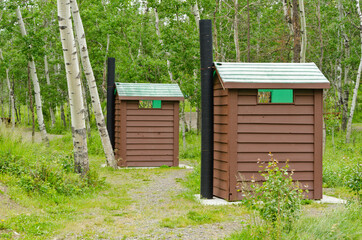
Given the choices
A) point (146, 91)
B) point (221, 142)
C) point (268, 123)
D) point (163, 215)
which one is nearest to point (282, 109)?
point (268, 123)

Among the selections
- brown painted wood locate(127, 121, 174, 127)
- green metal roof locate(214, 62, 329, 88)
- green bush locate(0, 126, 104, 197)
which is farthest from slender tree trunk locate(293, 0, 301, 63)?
green bush locate(0, 126, 104, 197)

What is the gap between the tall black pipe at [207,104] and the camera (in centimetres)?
926

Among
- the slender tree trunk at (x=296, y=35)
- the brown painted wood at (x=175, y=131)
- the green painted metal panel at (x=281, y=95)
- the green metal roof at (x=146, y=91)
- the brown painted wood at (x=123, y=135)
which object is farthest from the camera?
the slender tree trunk at (x=296, y=35)

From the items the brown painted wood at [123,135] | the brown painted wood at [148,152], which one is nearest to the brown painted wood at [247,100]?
the brown painted wood at [123,135]

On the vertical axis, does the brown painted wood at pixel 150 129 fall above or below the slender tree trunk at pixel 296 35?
below

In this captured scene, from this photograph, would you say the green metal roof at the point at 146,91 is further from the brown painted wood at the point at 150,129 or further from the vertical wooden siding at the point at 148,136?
the brown painted wood at the point at 150,129

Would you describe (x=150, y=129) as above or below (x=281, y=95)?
below

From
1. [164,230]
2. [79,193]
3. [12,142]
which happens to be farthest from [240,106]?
[12,142]

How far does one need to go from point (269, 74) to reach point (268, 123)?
933mm

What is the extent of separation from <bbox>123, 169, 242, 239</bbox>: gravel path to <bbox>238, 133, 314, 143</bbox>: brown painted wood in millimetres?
1756

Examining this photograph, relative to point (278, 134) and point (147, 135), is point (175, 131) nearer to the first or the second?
point (147, 135)

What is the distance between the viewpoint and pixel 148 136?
15742 millimetres

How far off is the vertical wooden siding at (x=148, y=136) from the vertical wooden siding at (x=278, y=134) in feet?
22.8

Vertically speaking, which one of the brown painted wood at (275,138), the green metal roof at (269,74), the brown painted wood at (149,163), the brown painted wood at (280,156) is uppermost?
the green metal roof at (269,74)
